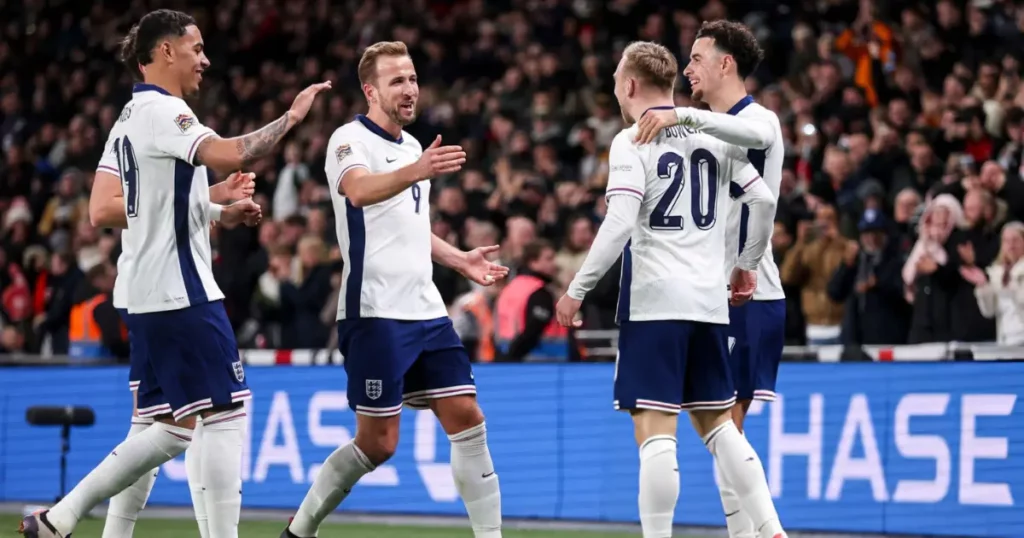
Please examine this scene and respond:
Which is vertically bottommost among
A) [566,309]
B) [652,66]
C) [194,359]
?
[194,359]

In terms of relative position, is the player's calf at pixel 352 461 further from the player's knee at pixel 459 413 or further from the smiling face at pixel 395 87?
the smiling face at pixel 395 87

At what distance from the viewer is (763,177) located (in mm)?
7574

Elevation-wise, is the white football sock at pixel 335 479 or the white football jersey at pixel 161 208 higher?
the white football jersey at pixel 161 208

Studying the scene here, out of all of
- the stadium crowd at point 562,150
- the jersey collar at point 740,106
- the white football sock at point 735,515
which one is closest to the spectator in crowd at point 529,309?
the stadium crowd at point 562,150

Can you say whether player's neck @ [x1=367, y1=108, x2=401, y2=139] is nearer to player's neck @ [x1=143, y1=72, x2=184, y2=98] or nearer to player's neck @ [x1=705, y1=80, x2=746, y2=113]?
player's neck @ [x1=143, y1=72, x2=184, y2=98]

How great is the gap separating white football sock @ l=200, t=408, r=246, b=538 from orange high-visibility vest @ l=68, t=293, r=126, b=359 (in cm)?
800

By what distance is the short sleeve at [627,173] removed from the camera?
6930mm

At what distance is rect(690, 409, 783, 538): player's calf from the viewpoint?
693 cm

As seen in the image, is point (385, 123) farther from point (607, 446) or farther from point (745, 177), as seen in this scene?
point (607, 446)

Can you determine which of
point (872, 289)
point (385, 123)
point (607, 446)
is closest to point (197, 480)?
point (385, 123)

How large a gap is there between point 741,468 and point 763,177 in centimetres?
146

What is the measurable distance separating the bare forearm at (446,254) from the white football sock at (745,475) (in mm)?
1620

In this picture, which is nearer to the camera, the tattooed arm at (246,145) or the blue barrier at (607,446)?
the tattooed arm at (246,145)

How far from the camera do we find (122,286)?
8.90m
